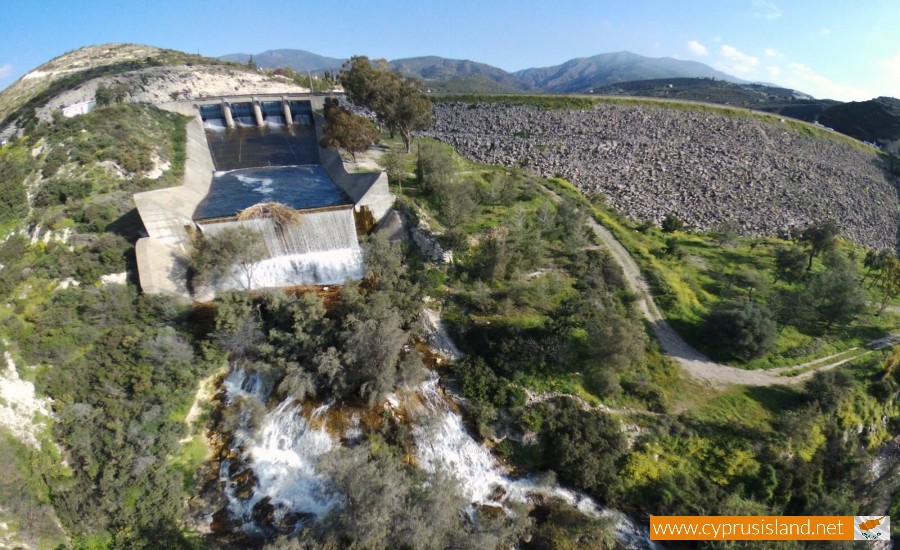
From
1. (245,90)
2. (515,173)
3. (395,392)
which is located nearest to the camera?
(395,392)

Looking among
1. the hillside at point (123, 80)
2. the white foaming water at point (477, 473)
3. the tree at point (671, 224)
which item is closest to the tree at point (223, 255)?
the white foaming water at point (477, 473)

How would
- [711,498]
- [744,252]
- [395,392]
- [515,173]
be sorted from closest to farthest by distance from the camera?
[711,498] < [395,392] < [744,252] < [515,173]

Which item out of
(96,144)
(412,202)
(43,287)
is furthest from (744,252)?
(96,144)

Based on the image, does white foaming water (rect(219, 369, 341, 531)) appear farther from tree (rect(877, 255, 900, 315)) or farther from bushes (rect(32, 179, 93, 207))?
tree (rect(877, 255, 900, 315))

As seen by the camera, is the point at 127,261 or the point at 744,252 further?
the point at 744,252

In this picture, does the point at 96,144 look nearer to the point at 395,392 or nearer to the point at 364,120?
the point at 364,120

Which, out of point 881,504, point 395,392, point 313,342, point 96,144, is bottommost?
point 881,504

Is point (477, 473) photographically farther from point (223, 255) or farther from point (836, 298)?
point (836, 298)
